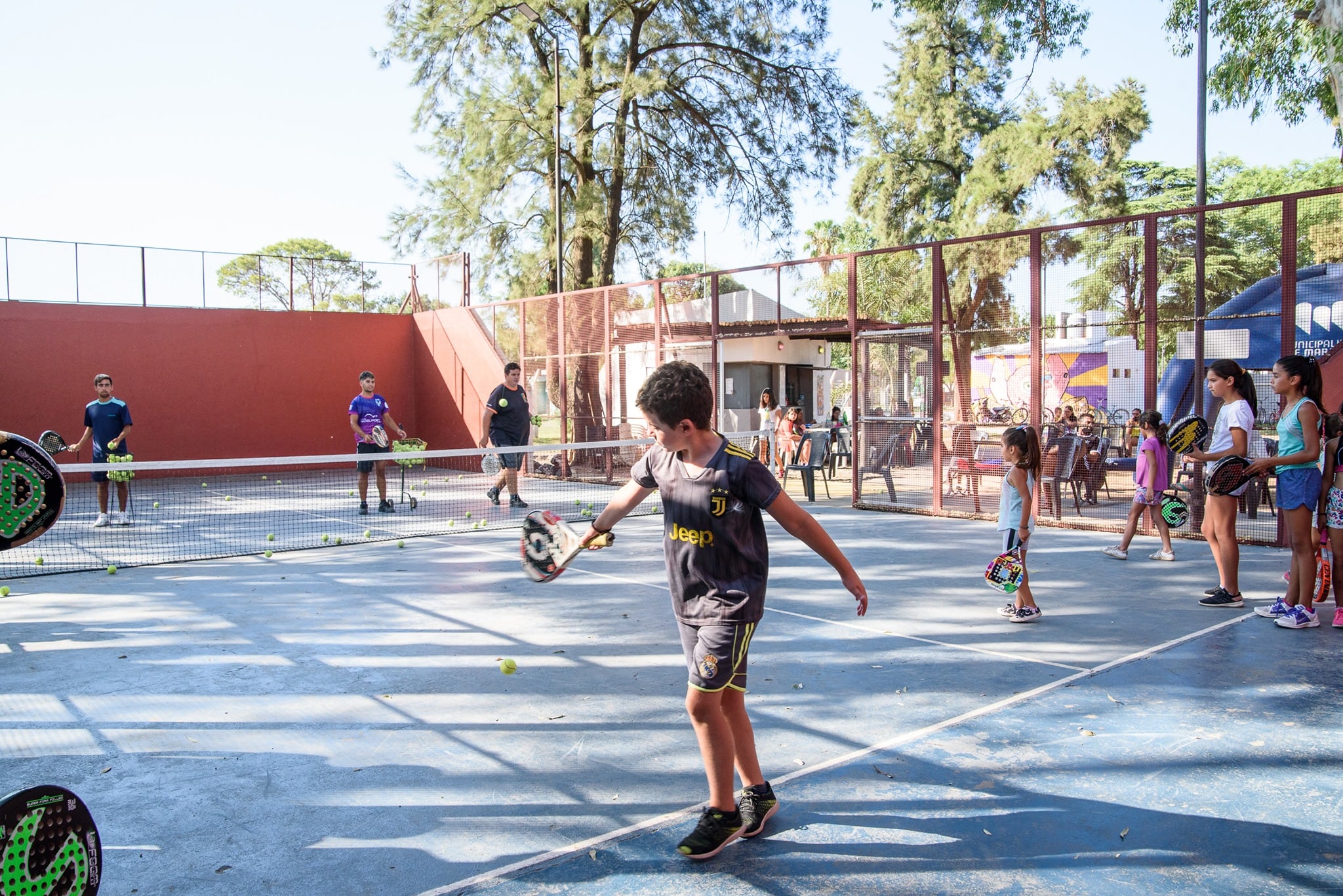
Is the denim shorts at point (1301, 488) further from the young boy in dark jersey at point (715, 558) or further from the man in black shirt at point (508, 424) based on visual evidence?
the man in black shirt at point (508, 424)

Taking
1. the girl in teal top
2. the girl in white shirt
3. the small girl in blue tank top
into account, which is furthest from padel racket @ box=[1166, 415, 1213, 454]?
the small girl in blue tank top

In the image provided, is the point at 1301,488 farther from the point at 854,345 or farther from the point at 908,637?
the point at 854,345

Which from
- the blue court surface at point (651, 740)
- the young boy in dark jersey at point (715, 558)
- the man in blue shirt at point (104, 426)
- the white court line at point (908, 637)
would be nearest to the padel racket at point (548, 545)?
the young boy in dark jersey at point (715, 558)

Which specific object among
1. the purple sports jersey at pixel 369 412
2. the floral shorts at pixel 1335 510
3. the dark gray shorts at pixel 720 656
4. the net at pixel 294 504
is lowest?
the net at pixel 294 504

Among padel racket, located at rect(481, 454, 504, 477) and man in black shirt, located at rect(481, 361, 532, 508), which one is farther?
man in black shirt, located at rect(481, 361, 532, 508)

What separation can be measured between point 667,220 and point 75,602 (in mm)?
17798

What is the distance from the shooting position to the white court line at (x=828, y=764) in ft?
10.3

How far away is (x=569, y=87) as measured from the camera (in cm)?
2156

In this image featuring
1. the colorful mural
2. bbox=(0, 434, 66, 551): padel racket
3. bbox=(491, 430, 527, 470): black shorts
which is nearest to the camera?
bbox=(0, 434, 66, 551): padel racket

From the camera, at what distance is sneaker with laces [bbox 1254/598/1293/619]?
254 inches

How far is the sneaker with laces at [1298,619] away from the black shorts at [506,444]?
9242mm

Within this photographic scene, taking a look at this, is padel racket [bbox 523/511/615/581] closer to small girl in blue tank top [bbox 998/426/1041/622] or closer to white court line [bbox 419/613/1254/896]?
white court line [bbox 419/613/1254/896]

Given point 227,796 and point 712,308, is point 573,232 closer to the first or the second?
point 712,308

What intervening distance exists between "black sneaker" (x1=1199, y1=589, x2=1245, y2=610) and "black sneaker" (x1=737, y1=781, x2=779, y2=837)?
4900 millimetres
